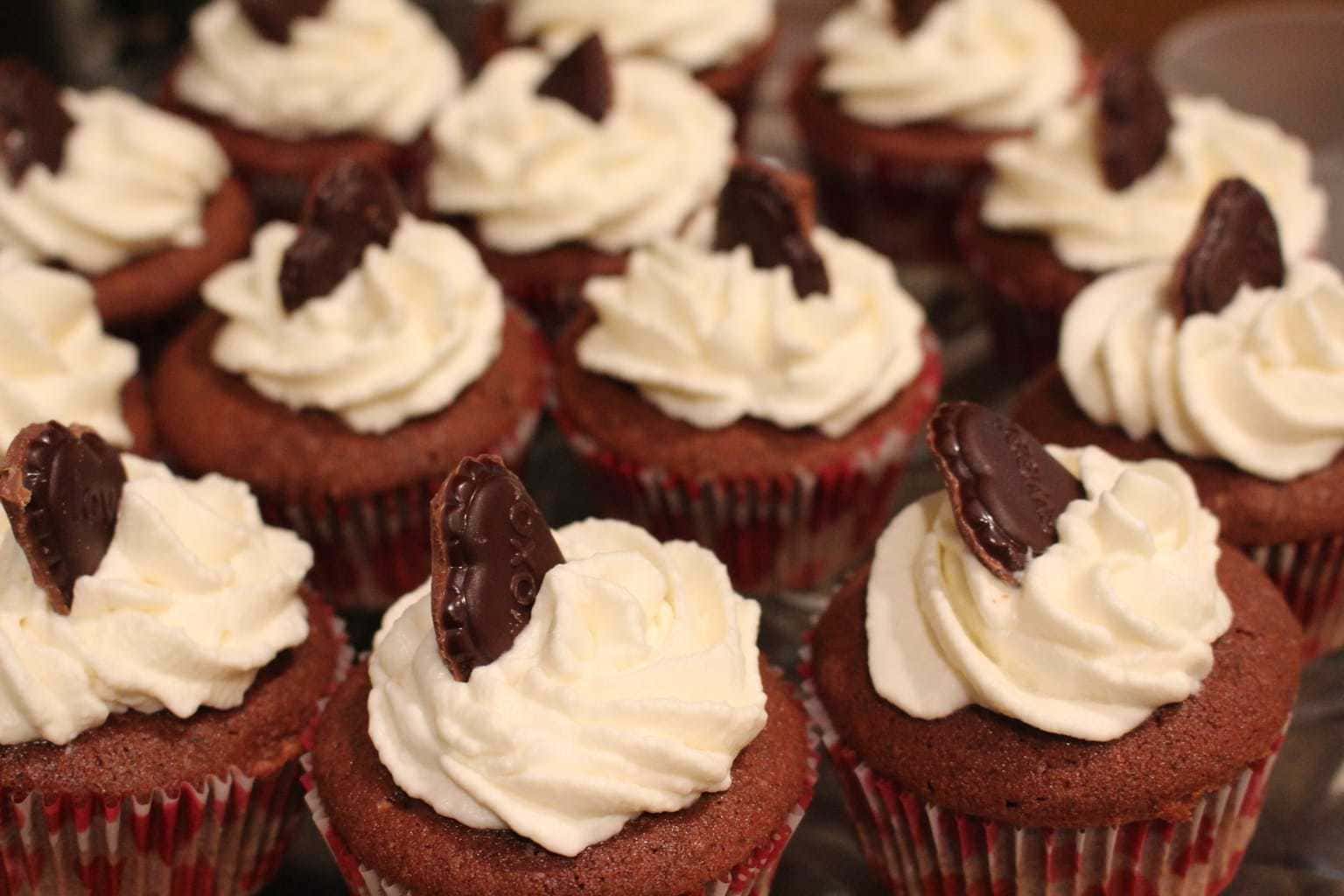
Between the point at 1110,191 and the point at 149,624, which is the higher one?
the point at 149,624

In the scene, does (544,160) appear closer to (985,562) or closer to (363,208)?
(363,208)

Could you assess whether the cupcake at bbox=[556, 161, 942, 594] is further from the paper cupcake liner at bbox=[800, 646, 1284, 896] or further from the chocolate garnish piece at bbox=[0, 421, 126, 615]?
the chocolate garnish piece at bbox=[0, 421, 126, 615]

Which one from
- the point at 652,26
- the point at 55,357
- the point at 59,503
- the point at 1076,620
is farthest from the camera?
the point at 652,26

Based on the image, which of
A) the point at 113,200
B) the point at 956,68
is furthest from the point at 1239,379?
the point at 113,200

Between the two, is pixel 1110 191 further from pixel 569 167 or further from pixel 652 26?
pixel 652 26

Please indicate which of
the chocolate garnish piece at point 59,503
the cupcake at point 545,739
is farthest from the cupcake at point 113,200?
the cupcake at point 545,739
